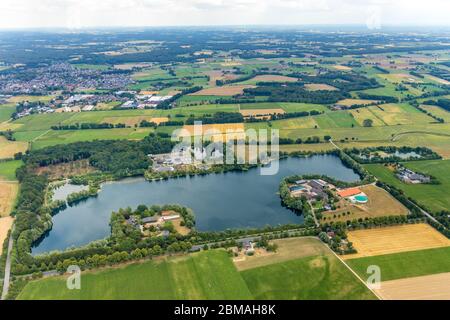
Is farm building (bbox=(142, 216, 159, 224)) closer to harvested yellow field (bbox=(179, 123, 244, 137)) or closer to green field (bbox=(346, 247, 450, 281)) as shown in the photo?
green field (bbox=(346, 247, 450, 281))

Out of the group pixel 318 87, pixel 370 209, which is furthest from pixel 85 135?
pixel 318 87

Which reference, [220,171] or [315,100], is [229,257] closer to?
[220,171]

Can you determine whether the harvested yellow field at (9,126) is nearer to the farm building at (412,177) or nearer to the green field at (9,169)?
the green field at (9,169)

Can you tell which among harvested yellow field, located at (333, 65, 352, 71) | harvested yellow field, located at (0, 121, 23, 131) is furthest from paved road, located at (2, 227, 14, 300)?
harvested yellow field, located at (333, 65, 352, 71)

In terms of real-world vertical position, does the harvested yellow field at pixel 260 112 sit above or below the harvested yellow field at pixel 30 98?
below

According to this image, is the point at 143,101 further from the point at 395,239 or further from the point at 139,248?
the point at 395,239

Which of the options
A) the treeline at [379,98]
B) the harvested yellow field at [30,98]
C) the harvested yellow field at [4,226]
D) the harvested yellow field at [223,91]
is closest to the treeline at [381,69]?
the treeline at [379,98]
